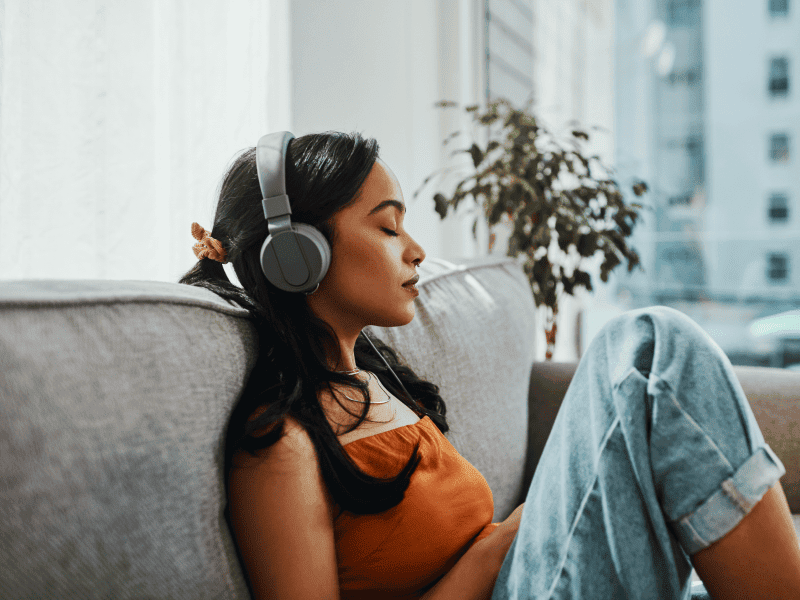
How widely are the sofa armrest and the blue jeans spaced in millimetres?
→ 679

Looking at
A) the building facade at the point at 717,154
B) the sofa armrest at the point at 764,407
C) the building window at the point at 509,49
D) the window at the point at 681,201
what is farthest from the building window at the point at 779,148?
the sofa armrest at the point at 764,407

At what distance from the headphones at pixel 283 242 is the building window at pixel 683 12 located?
9.29 ft

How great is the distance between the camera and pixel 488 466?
3.52 feet

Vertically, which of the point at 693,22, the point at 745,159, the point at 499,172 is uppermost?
the point at 693,22

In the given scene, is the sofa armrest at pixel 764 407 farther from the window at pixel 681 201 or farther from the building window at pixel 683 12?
the building window at pixel 683 12

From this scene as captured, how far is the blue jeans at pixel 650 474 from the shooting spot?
1.70 ft

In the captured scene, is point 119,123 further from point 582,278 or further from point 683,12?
point 683,12

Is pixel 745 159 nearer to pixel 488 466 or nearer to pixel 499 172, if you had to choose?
pixel 499 172

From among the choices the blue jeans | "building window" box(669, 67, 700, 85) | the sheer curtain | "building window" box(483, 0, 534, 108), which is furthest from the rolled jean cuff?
"building window" box(669, 67, 700, 85)

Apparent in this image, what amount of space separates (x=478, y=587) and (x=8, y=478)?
0.48 m

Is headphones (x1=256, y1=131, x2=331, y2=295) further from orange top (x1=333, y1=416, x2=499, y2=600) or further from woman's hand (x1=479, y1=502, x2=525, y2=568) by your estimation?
woman's hand (x1=479, y1=502, x2=525, y2=568)

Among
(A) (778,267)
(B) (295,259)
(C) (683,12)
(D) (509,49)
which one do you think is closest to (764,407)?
(B) (295,259)

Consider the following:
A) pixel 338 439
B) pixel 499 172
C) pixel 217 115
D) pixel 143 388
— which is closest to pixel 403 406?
pixel 338 439

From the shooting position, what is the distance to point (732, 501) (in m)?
0.51
